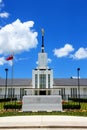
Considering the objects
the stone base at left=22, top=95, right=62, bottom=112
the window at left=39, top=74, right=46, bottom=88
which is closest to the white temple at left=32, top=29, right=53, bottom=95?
the window at left=39, top=74, right=46, bottom=88

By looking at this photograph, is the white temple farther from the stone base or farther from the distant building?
the stone base

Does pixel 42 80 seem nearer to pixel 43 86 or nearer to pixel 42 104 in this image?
pixel 43 86

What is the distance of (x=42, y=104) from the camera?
24.7 meters

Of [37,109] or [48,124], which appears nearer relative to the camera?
[48,124]

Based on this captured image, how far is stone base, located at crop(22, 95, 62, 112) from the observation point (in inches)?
966

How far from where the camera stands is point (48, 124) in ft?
46.0

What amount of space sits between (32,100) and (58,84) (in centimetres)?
4154

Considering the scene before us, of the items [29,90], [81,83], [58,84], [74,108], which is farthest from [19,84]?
[74,108]

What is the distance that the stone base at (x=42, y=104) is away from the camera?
24.5m

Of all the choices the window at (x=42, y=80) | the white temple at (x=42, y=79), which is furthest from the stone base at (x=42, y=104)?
the window at (x=42, y=80)

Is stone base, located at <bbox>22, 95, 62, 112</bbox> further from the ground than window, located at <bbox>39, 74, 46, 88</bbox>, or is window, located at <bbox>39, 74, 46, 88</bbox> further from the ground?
window, located at <bbox>39, 74, 46, 88</bbox>

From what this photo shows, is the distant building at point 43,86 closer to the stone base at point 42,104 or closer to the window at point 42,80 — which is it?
the window at point 42,80

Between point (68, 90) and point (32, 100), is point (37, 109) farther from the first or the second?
point (68, 90)

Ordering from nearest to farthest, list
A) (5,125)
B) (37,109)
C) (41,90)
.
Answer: (5,125) → (37,109) → (41,90)
